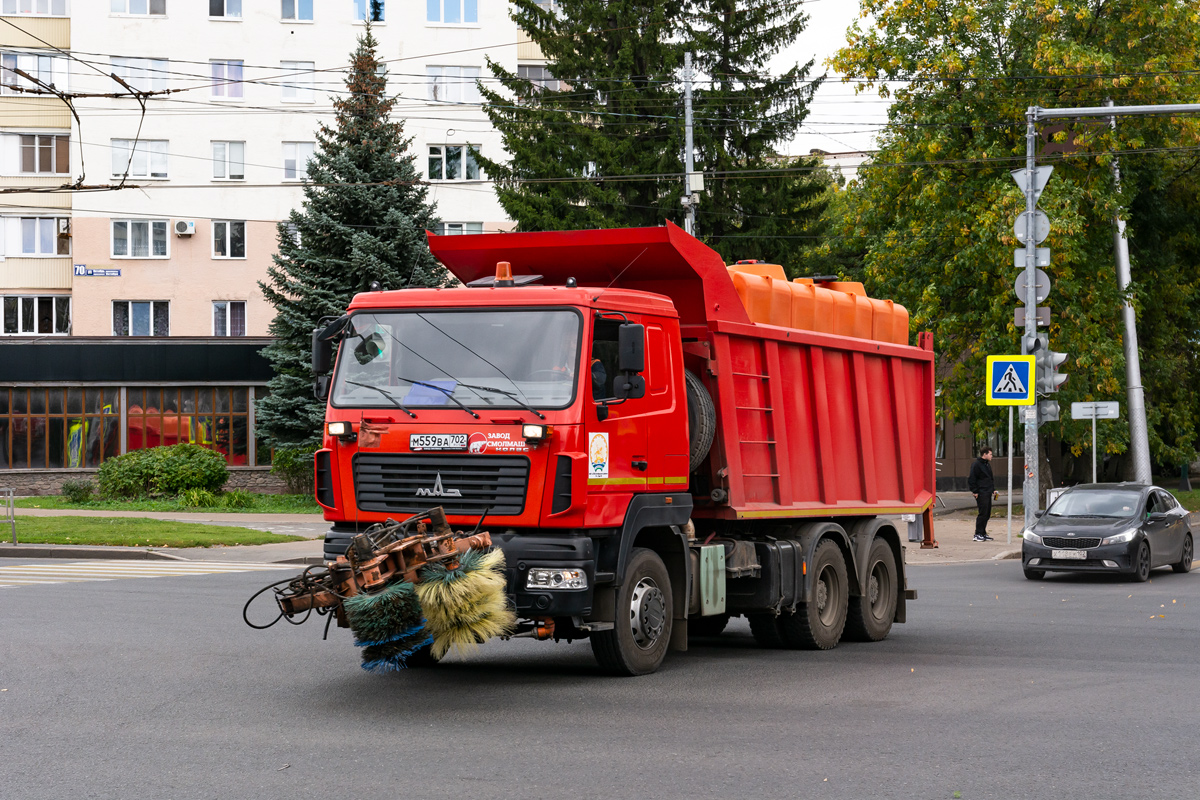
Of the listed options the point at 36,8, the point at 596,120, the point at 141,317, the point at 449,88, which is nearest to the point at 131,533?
the point at 596,120

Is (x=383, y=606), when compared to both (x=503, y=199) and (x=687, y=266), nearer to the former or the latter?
(x=687, y=266)

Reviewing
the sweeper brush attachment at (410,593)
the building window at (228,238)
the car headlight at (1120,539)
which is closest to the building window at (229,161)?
the building window at (228,238)

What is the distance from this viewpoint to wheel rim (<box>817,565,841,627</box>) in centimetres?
1274

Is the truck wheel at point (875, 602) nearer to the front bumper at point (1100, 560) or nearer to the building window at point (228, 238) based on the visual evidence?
the front bumper at point (1100, 560)

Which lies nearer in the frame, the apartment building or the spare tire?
the spare tire

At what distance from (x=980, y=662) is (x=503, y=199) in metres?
29.1

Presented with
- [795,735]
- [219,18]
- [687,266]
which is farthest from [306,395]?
[795,735]

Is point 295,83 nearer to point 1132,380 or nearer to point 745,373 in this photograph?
point 1132,380

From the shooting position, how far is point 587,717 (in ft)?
28.8

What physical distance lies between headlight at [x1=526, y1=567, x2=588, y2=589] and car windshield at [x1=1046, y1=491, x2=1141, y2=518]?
46.0 ft

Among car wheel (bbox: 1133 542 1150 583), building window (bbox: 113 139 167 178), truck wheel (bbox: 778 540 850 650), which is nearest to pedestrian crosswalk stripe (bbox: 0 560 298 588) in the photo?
truck wheel (bbox: 778 540 850 650)

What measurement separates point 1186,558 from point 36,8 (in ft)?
138

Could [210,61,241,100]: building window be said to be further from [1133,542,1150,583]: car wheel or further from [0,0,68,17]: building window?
[1133,542,1150,583]: car wheel

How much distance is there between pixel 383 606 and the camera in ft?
28.1
